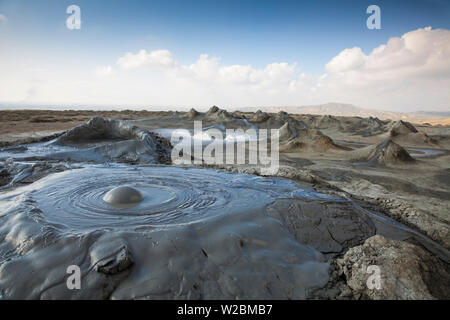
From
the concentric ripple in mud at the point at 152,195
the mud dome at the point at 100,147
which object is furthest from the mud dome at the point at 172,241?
the mud dome at the point at 100,147

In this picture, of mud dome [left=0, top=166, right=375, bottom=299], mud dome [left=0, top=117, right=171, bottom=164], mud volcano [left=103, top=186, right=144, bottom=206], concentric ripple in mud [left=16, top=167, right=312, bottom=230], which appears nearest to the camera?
mud dome [left=0, top=166, right=375, bottom=299]

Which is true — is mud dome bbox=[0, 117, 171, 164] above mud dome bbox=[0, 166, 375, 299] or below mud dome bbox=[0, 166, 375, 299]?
above

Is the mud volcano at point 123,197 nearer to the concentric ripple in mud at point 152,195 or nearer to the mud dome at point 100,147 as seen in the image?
the concentric ripple in mud at point 152,195

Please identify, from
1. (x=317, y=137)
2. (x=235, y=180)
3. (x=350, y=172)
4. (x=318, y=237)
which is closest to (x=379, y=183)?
(x=350, y=172)

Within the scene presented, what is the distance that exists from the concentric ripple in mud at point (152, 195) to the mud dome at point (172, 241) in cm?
2

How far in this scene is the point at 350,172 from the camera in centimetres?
710

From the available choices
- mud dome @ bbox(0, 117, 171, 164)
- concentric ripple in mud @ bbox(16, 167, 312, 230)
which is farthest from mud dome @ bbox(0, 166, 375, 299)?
mud dome @ bbox(0, 117, 171, 164)

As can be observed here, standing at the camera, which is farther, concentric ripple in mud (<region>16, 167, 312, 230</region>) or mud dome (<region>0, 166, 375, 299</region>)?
concentric ripple in mud (<region>16, 167, 312, 230</region>)

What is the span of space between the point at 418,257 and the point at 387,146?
778cm

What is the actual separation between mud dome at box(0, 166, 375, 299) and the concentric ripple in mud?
2 cm

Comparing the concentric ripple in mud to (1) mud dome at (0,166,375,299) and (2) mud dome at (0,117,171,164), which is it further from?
(2) mud dome at (0,117,171,164)

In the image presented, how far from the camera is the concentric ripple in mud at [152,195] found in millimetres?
2785

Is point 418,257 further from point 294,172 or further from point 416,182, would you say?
point 416,182

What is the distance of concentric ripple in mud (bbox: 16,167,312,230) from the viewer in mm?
2785
